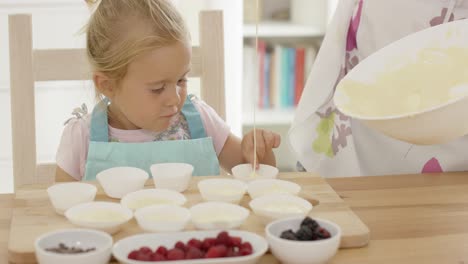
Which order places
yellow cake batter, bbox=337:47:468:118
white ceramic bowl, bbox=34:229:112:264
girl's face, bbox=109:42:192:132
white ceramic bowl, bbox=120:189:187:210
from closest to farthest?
white ceramic bowl, bbox=34:229:112:264 → white ceramic bowl, bbox=120:189:187:210 → yellow cake batter, bbox=337:47:468:118 → girl's face, bbox=109:42:192:132

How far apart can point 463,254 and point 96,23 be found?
809 millimetres

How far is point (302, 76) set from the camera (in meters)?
3.33

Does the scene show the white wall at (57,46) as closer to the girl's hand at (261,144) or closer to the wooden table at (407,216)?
the girl's hand at (261,144)

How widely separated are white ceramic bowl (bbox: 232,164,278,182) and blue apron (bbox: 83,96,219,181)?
206mm

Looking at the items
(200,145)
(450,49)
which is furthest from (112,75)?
(450,49)

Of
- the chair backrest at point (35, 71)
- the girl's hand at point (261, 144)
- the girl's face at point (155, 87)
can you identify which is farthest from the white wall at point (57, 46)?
the girl's hand at point (261, 144)

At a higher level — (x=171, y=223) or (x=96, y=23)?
(x=96, y=23)

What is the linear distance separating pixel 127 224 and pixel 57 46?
170cm

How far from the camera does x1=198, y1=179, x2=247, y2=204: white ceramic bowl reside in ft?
3.85

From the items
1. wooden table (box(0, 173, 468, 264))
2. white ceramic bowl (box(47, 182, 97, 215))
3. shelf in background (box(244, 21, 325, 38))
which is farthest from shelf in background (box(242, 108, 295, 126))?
white ceramic bowl (box(47, 182, 97, 215))

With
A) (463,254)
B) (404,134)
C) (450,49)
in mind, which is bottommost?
(463,254)

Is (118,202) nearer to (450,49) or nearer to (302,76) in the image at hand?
(450,49)

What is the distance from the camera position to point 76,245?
3.28ft

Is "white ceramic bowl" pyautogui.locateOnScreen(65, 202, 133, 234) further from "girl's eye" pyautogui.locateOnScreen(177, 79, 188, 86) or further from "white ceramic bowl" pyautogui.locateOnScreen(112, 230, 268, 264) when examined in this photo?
"girl's eye" pyautogui.locateOnScreen(177, 79, 188, 86)
